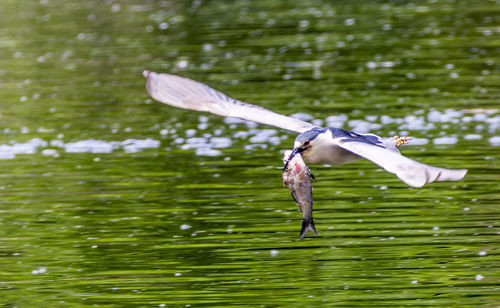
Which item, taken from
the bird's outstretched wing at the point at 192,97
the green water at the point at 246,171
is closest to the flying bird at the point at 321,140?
the bird's outstretched wing at the point at 192,97

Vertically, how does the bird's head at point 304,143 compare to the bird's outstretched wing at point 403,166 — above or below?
above

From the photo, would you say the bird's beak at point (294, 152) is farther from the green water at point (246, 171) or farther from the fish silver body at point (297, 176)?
the green water at point (246, 171)

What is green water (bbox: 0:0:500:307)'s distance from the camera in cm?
888

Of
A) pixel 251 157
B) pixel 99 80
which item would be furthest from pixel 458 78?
pixel 99 80

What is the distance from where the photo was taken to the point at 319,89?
1662 cm

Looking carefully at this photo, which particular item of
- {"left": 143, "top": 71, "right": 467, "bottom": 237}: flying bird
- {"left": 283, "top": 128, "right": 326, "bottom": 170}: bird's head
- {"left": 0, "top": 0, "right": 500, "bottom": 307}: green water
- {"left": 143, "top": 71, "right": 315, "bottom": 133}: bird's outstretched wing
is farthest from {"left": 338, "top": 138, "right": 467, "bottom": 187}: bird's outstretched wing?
{"left": 0, "top": 0, "right": 500, "bottom": 307}: green water

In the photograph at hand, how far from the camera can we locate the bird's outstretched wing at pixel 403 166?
5.48 meters

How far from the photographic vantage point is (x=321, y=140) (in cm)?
654

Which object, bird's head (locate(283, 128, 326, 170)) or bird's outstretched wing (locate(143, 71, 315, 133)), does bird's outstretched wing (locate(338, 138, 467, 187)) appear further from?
bird's outstretched wing (locate(143, 71, 315, 133))

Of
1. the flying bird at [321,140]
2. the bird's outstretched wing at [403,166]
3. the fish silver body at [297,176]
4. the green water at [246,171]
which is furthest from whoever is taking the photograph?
the green water at [246,171]

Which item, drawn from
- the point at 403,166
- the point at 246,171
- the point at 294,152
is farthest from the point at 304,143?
the point at 246,171

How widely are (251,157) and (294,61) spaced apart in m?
6.29

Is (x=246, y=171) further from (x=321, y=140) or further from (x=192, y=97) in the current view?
(x=321, y=140)

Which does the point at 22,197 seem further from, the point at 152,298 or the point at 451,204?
the point at 451,204
